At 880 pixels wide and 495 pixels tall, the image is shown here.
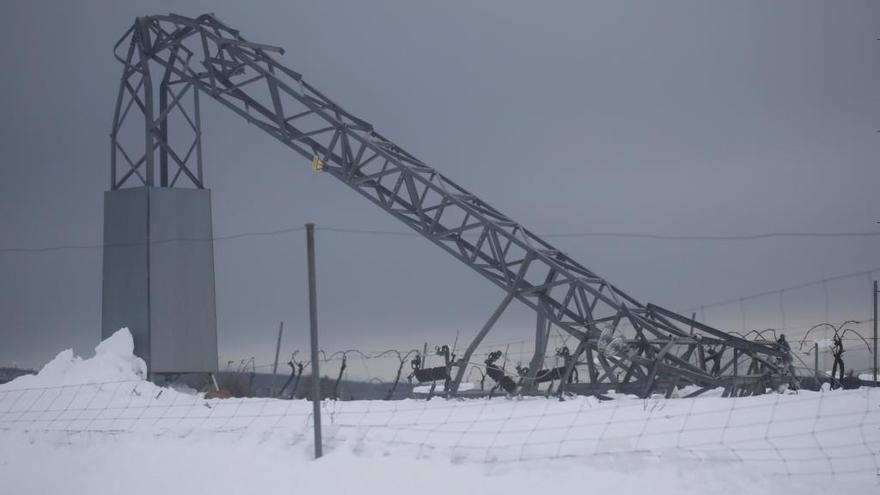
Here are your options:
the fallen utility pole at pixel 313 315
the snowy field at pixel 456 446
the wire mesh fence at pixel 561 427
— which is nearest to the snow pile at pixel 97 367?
the snowy field at pixel 456 446

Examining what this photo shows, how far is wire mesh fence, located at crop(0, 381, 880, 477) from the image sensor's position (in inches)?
673

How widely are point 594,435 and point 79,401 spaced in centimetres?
1489

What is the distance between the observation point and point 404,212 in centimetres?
3050

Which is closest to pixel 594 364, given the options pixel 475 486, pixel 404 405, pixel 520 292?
pixel 520 292

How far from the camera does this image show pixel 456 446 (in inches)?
765

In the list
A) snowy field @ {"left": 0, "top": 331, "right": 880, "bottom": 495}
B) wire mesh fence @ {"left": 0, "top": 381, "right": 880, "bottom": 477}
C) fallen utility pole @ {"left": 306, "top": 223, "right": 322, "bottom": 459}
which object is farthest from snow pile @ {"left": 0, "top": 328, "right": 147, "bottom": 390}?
fallen utility pole @ {"left": 306, "top": 223, "right": 322, "bottom": 459}

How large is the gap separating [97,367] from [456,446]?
47.7ft

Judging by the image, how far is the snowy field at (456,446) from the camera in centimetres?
1666

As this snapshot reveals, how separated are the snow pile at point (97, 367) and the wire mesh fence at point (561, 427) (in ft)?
9.18

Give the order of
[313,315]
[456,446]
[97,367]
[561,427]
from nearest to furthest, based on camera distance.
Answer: [313,315], [456,446], [561,427], [97,367]

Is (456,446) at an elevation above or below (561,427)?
below

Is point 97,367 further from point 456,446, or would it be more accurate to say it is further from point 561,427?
point 561,427

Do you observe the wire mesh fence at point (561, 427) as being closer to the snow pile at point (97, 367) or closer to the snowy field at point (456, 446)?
the snowy field at point (456, 446)

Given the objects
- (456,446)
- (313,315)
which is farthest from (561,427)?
(313,315)
